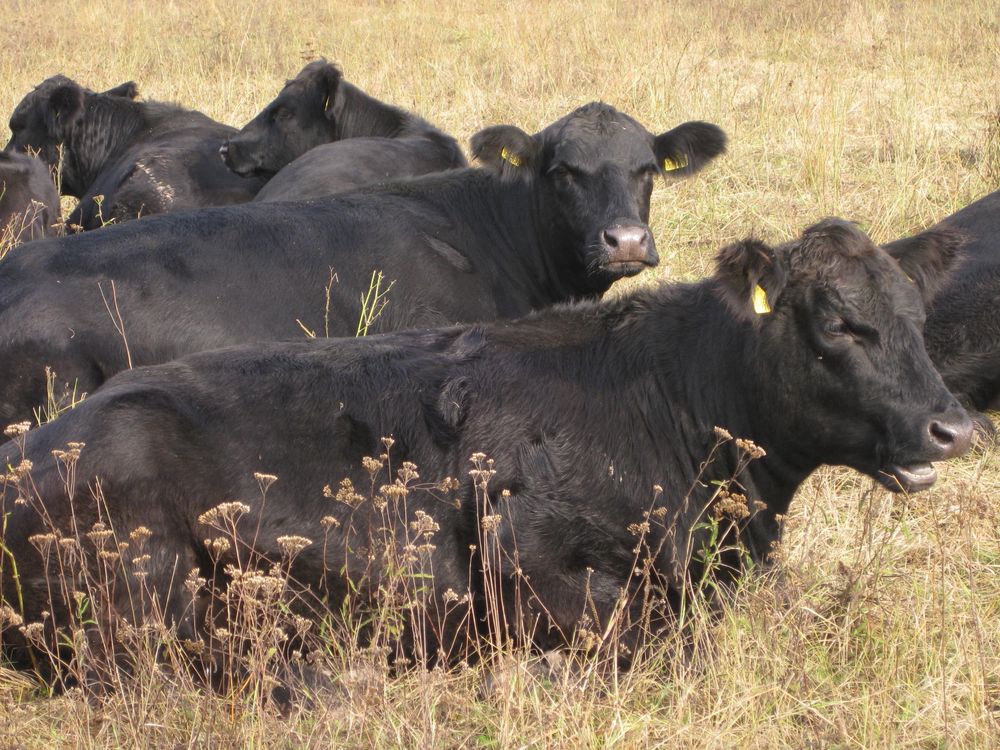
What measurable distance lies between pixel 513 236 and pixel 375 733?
4973 millimetres

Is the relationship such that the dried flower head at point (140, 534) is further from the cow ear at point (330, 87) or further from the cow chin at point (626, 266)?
the cow ear at point (330, 87)

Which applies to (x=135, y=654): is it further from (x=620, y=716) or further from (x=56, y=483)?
(x=620, y=716)

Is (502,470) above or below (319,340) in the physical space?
below

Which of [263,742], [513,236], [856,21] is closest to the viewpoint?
[263,742]

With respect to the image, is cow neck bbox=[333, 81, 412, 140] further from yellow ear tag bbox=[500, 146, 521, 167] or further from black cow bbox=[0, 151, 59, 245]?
yellow ear tag bbox=[500, 146, 521, 167]

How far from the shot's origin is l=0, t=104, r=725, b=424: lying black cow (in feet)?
22.3

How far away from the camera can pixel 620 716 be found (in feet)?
13.0

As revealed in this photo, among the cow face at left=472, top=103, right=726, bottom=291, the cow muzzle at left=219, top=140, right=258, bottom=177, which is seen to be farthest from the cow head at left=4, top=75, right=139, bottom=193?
the cow face at left=472, top=103, right=726, bottom=291

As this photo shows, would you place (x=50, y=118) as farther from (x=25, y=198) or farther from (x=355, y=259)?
(x=355, y=259)

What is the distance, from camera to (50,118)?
42.6 ft

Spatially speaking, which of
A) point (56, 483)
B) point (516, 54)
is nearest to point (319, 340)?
point (56, 483)

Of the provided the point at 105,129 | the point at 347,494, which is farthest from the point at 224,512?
the point at 105,129

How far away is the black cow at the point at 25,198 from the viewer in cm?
1010

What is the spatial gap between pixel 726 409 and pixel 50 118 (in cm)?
996
